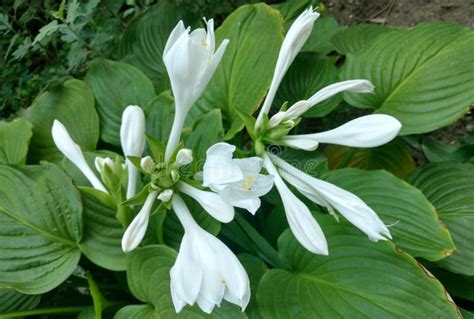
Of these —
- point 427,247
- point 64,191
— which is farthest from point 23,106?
point 427,247

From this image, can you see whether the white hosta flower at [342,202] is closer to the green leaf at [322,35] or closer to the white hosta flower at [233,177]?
the white hosta flower at [233,177]

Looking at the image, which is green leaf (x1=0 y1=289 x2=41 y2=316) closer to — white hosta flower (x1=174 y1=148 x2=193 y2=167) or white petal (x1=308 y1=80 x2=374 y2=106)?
white hosta flower (x1=174 y1=148 x2=193 y2=167)

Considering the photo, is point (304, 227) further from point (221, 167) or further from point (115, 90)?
point (115, 90)

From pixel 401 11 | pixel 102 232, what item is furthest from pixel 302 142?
pixel 401 11

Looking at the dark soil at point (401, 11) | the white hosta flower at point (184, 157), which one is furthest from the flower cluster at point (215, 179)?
the dark soil at point (401, 11)

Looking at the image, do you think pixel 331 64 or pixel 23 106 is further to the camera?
pixel 23 106

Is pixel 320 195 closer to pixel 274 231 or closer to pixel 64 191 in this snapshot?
pixel 274 231
